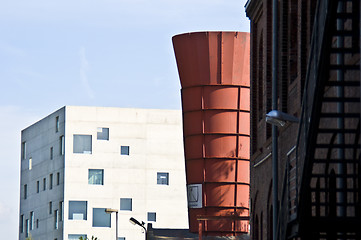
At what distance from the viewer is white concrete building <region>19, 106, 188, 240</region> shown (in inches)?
3492

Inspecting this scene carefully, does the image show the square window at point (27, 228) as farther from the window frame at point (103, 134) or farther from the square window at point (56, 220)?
the window frame at point (103, 134)

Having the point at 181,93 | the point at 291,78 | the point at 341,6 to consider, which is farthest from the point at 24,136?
the point at 341,6

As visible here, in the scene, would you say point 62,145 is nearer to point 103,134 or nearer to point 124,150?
point 103,134

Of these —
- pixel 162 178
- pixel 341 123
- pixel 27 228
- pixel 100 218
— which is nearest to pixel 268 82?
pixel 341 123

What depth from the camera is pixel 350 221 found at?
48.3ft

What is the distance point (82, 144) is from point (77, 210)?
629 centimetres

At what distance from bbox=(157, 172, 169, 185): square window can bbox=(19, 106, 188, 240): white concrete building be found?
97 millimetres

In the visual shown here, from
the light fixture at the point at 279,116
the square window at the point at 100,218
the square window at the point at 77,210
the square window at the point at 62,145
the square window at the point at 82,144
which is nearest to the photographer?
the light fixture at the point at 279,116

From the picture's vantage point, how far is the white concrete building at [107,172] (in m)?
88.7

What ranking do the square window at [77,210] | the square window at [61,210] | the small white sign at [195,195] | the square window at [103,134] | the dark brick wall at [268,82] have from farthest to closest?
1. the square window at [103,134]
2. the square window at [61,210]
3. the square window at [77,210]
4. the small white sign at [195,195]
5. the dark brick wall at [268,82]

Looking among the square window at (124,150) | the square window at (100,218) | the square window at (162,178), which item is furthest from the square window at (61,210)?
the square window at (162,178)

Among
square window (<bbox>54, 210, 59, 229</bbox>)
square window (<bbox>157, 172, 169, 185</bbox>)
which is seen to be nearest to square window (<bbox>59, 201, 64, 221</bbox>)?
square window (<bbox>54, 210, 59, 229</bbox>)

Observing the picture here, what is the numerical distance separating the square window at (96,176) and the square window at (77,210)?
7.89ft

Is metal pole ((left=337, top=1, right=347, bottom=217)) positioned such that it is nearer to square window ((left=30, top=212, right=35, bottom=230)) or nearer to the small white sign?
the small white sign
